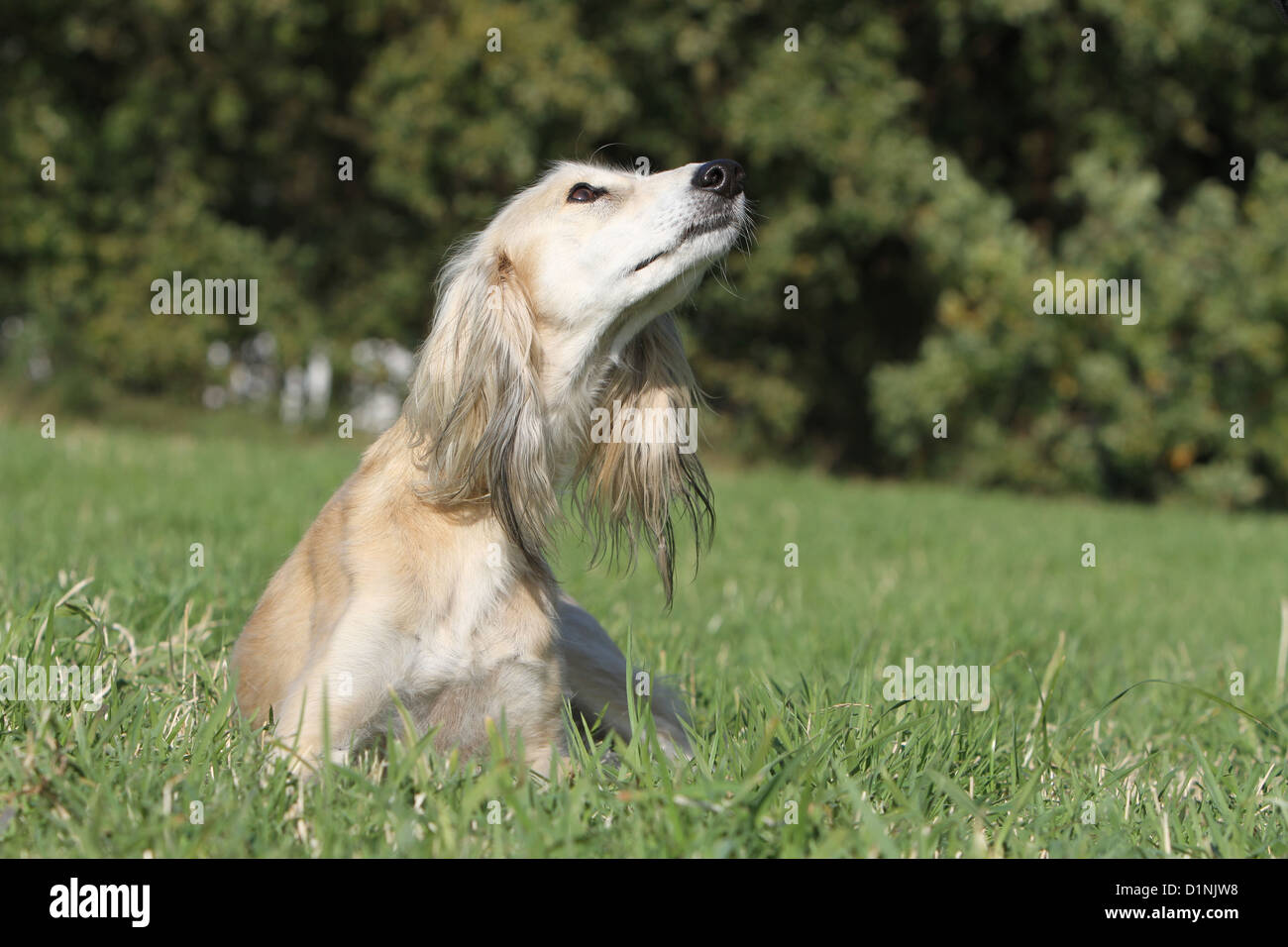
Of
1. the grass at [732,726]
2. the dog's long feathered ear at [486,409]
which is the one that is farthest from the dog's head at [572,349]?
the grass at [732,726]

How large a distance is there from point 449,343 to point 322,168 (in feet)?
58.5

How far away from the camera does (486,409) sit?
3070 millimetres

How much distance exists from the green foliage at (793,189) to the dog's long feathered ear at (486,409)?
495 inches

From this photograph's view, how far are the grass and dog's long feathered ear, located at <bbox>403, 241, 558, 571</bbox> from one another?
40 cm

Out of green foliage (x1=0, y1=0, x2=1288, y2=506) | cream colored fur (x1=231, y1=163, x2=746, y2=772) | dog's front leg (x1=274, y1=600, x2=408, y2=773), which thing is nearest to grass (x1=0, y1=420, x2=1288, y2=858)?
dog's front leg (x1=274, y1=600, x2=408, y2=773)

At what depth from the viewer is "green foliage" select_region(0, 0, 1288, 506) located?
15.5 m

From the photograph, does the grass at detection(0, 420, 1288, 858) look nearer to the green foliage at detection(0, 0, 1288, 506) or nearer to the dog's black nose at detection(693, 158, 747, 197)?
the dog's black nose at detection(693, 158, 747, 197)

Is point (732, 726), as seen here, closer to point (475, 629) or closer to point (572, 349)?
point (475, 629)

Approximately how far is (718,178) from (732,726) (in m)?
1.49

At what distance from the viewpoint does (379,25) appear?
59.6 feet

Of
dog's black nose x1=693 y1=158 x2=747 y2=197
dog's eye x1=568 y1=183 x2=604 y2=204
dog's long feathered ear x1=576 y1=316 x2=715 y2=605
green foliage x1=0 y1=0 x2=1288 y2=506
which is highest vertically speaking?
green foliage x1=0 y1=0 x2=1288 y2=506

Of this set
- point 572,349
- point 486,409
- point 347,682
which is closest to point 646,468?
point 572,349
